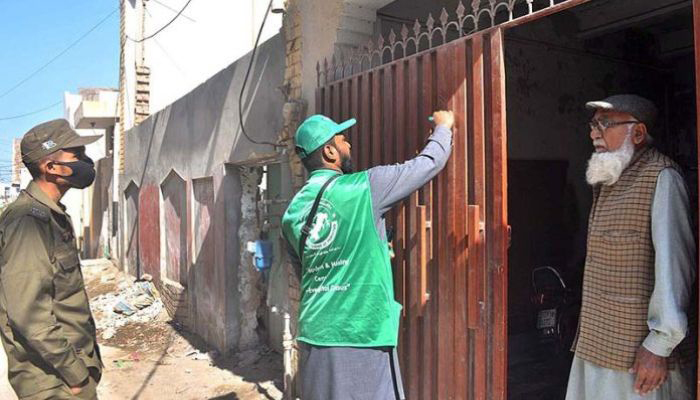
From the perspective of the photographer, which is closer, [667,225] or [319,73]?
[667,225]

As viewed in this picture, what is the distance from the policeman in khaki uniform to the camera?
243 cm

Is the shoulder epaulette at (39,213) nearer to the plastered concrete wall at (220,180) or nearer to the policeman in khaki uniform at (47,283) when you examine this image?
the policeman in khaki uniform at (47,283)

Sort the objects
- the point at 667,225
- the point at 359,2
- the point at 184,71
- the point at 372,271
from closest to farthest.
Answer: the point at 667,225
the point at 372,271
the point at 359,2
the point at 184,71

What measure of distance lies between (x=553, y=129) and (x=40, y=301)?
4985 mm

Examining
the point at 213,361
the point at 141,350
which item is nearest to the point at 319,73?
the point at 213,361

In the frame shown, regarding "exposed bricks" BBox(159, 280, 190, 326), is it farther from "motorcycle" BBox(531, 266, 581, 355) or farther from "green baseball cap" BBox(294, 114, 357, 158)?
"green baseball cap" BBox(294, 114, 357, 158)

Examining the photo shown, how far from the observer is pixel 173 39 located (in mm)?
11172

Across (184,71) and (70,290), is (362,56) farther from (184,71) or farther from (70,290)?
(184,71)

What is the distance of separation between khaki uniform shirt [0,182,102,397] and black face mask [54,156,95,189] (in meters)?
0.17

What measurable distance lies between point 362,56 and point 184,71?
27.9 feet

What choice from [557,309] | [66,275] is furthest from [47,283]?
[557,309]

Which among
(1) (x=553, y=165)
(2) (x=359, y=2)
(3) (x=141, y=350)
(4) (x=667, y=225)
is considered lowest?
(3) (x=141, y=350)

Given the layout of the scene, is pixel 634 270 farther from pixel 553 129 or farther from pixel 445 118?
pixel 553 129

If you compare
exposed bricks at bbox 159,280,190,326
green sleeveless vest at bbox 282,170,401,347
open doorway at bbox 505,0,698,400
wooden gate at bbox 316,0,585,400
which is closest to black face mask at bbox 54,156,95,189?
green sleeveless vest at bbox 282,170,401,347
